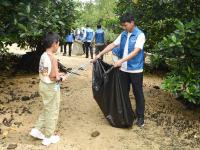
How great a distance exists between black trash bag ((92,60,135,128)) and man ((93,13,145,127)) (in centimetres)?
11

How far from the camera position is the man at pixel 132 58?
6246 mm

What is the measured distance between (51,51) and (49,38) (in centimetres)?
18

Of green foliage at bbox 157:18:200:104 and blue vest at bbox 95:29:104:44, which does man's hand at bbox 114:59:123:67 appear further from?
blue vest at bbox 95:29:104:44

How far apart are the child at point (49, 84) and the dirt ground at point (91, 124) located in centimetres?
24

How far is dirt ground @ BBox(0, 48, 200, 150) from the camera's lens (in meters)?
5.92

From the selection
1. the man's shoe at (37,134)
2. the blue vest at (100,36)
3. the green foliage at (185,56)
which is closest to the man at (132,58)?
the green foliage at (185,56)

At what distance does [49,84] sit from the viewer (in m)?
5.63

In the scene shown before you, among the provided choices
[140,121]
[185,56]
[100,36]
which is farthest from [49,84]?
[100,36]

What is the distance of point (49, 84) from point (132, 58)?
1408mm

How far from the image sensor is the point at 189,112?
7562 mm

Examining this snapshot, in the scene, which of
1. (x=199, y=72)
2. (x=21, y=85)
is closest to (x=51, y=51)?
(x=199, y=72)

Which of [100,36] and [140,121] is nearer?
[140,121]

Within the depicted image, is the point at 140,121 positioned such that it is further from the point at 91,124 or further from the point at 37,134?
the point at 37,134

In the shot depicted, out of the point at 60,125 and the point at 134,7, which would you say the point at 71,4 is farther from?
the point at 60,125
